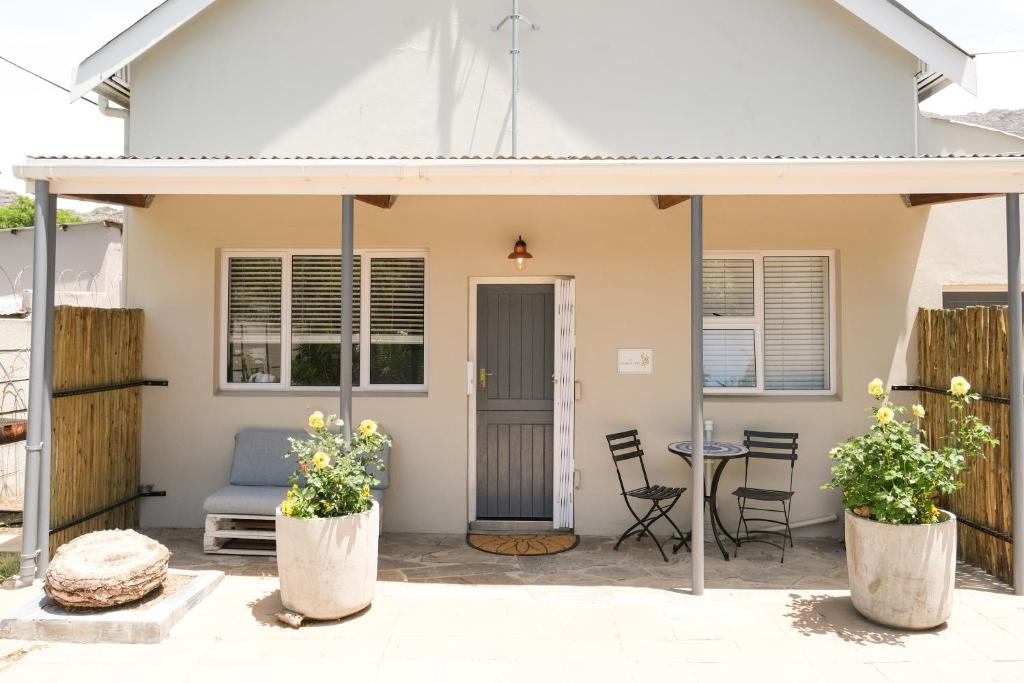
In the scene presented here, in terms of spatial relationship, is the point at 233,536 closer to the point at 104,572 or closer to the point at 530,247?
the point at 104,572

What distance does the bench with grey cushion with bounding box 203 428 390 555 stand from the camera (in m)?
5.64

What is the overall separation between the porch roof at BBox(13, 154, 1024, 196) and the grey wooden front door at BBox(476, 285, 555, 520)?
6.18ft

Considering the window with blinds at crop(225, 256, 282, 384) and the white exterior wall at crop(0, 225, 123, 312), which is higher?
the white exterior wall at crop(0, 225, 123, 312)

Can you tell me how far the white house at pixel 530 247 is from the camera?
21.0 feet

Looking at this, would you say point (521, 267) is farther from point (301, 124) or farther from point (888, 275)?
point (888, 275)

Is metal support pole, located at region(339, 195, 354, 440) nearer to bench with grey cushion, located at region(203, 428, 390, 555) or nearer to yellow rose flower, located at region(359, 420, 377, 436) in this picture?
yellow rose flower, located at region(359, 420, 377, 436)

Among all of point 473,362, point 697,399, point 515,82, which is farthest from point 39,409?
point 515,82

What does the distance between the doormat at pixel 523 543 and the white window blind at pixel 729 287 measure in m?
2.47

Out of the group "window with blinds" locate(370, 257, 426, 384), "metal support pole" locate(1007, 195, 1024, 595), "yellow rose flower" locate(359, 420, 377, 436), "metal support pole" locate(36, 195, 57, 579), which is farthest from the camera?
"window with blinds" locate(370, 257, 426, 384)

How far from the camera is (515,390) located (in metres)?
6.55

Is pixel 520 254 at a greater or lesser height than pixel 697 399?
greater

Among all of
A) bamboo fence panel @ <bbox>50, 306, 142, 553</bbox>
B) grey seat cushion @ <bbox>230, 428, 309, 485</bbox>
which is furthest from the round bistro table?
bamboo fence panel @ <bbox>50, 306, 142, 553</bbox>

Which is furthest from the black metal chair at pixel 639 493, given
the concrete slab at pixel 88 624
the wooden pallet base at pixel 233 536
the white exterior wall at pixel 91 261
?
the white exterior wall at pixel 91 261

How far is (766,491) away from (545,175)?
326cm
